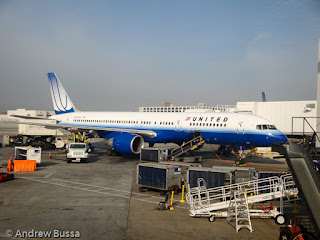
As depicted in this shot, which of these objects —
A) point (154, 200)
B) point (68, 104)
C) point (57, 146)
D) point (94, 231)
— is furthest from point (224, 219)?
point (68, 104)

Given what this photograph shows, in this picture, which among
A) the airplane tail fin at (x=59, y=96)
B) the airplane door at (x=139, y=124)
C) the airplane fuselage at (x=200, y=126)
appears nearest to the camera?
the airplane fuselage at (x=200, y=126)

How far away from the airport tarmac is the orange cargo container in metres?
2.51

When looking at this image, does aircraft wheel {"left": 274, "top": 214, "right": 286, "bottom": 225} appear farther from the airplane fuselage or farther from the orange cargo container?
the orange cargo container

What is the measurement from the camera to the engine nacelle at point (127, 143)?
28.1 meters

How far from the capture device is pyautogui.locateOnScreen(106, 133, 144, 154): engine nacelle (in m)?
28.1

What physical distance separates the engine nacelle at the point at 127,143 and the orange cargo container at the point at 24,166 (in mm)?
8368

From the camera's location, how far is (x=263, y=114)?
52.2 meters

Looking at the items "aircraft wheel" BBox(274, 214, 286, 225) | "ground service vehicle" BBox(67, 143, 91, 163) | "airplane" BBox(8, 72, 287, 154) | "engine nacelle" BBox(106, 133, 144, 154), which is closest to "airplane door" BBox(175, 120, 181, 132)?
"airplane" BBox(8, 72, 287, 154)

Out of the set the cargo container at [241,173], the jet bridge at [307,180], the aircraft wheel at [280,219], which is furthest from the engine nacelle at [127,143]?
the jet bridge at [307,180]

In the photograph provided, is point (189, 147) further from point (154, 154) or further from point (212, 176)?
point (212, 176)

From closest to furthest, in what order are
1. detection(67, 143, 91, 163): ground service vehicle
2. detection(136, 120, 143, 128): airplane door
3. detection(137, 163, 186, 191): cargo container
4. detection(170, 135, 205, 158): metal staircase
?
detection(137, 163, 186, 191): cargo container → detection(67, 143, 91, 163): ground service vehicle → detection(170, 135, 205, 158): metal staircase → detection(136, 120, 143, 128): airplane door

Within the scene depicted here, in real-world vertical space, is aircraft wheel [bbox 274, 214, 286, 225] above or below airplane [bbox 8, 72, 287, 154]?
below

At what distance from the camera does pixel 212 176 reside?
15.5m

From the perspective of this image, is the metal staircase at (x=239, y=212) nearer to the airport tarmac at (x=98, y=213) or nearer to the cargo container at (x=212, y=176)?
the airport tarmac at (x=98, y=213)
